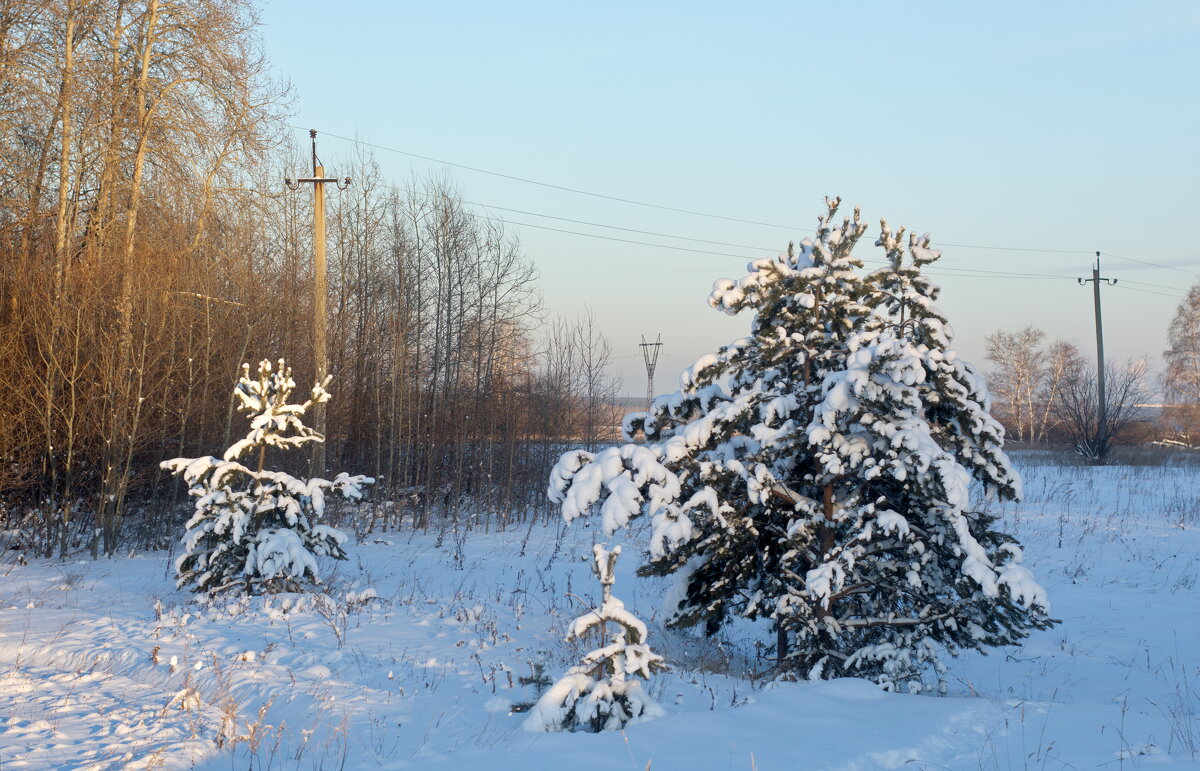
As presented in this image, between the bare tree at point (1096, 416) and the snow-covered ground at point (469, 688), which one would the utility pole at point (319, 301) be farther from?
the bare tree at point (1096, 416)

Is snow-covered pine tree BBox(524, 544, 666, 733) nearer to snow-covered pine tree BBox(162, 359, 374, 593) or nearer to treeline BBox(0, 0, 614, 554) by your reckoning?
snow-covered pine tree BBox(162, 359, 374, 593)

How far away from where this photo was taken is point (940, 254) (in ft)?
21.4

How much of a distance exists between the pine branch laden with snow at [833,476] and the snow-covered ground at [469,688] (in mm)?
663

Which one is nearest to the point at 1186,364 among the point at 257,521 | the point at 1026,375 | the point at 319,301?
the point at 1026,375

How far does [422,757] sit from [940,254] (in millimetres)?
5140

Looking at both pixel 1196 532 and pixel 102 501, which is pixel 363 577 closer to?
pixel 102 501

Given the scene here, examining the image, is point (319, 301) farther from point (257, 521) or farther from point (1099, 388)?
point (1099, 388)

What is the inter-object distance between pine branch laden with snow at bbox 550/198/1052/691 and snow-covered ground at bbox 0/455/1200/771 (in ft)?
2.18

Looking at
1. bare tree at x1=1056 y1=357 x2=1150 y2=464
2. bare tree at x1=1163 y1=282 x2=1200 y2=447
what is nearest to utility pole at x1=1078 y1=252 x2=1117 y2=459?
bare tree at x1=1056 y1=357 x2=1150 y2=464

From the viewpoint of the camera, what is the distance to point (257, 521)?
336 inches

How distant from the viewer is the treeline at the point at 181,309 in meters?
12.4

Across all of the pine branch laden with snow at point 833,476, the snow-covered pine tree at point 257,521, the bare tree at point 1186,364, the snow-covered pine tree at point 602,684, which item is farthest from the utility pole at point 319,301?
the bare tree at point 1186,364

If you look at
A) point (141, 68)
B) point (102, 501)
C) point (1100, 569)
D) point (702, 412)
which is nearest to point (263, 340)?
point (102, 501)

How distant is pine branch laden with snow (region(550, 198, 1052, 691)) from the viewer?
5.93 metres
